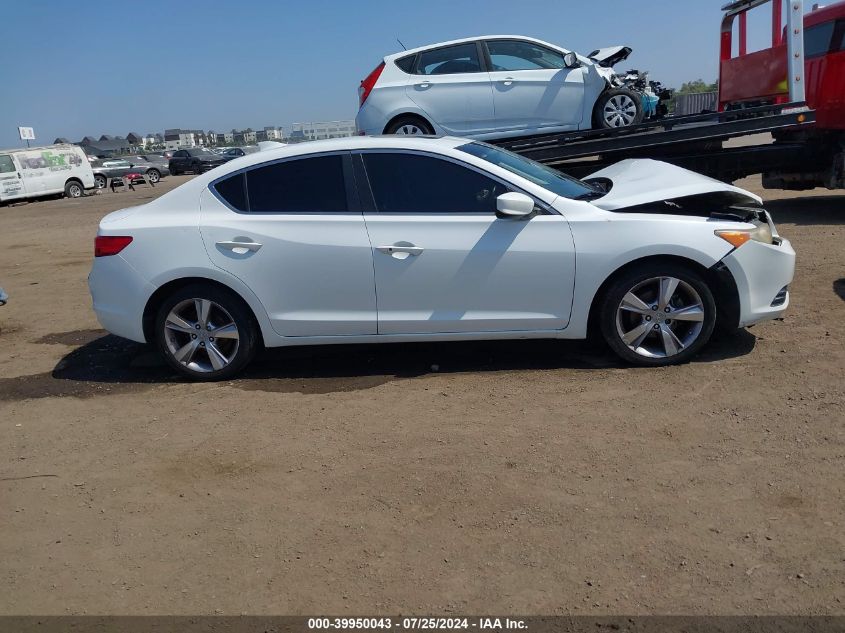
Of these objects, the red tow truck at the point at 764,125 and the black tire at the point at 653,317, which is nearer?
the black tire at the point at 653,317

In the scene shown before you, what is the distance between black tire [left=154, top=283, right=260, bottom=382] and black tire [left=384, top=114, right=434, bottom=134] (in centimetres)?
529

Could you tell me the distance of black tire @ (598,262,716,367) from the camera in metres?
4.85

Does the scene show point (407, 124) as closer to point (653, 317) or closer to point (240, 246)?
point (240, 246)

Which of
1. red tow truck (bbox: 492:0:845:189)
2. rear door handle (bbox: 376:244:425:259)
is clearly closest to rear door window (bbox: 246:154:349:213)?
rear door handle (bbox: 376:244:425:259)

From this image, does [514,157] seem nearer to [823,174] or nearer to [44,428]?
[44,428]

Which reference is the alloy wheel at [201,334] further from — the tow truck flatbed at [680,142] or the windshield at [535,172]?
the tow truck flatbed at [680,142]

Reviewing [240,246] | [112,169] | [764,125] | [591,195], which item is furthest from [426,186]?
[112,169]

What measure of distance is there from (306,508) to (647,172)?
12.7 ft

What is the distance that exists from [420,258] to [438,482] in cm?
174

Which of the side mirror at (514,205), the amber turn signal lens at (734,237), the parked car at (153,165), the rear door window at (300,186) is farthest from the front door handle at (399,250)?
the parked car at (153,165)

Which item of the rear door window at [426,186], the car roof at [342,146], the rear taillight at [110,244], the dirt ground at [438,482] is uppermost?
the car roof at [342,146]

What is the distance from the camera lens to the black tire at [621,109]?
9.70 metres

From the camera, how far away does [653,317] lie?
490 centimetres

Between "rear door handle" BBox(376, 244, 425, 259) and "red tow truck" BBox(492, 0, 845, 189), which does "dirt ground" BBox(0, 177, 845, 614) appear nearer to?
"rear door handle" BBox(376, 244, 425, 259)
